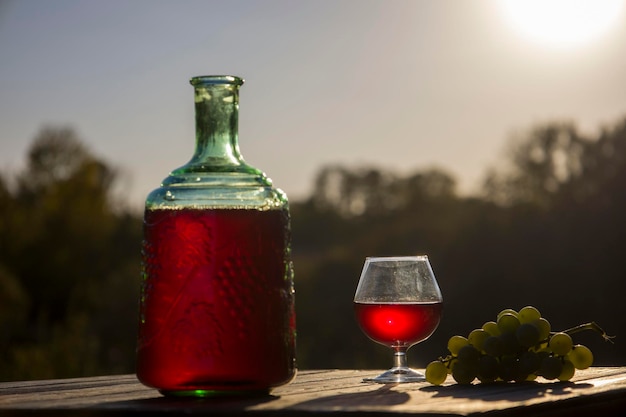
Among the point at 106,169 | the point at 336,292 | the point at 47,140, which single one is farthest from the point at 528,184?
the point at 47,140

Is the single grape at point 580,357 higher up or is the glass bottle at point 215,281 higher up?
the glass bottle at point 215,281

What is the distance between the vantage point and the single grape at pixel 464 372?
2357 mm

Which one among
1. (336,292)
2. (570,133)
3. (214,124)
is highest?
(570,133)

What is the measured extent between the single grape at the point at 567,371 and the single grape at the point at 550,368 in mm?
11

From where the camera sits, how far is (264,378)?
1927mm

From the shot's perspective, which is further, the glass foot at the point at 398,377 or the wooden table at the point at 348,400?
the glass foot at the point at 398,377

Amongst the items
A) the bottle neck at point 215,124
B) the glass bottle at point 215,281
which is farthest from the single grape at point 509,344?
the bottle neck at point 215,124

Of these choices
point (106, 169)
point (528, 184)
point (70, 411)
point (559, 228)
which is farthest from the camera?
point (106, 169)

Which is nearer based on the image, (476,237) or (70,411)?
(70,411)

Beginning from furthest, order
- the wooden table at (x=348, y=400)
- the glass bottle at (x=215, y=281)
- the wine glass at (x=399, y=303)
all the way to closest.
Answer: the wine glass at (x=399, y=303), the glass bottle at (x=215, y=281), the wooden table at (x=348, y=400)

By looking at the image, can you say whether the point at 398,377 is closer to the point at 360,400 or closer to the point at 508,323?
the point at 508,323

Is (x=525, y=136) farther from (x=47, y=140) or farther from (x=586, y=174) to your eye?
(x=47, y=140)

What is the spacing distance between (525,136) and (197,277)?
16302 millimetres

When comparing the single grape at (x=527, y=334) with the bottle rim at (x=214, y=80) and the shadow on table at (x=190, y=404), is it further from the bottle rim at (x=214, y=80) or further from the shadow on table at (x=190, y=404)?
the bottle rim at (x=214, y=80)
